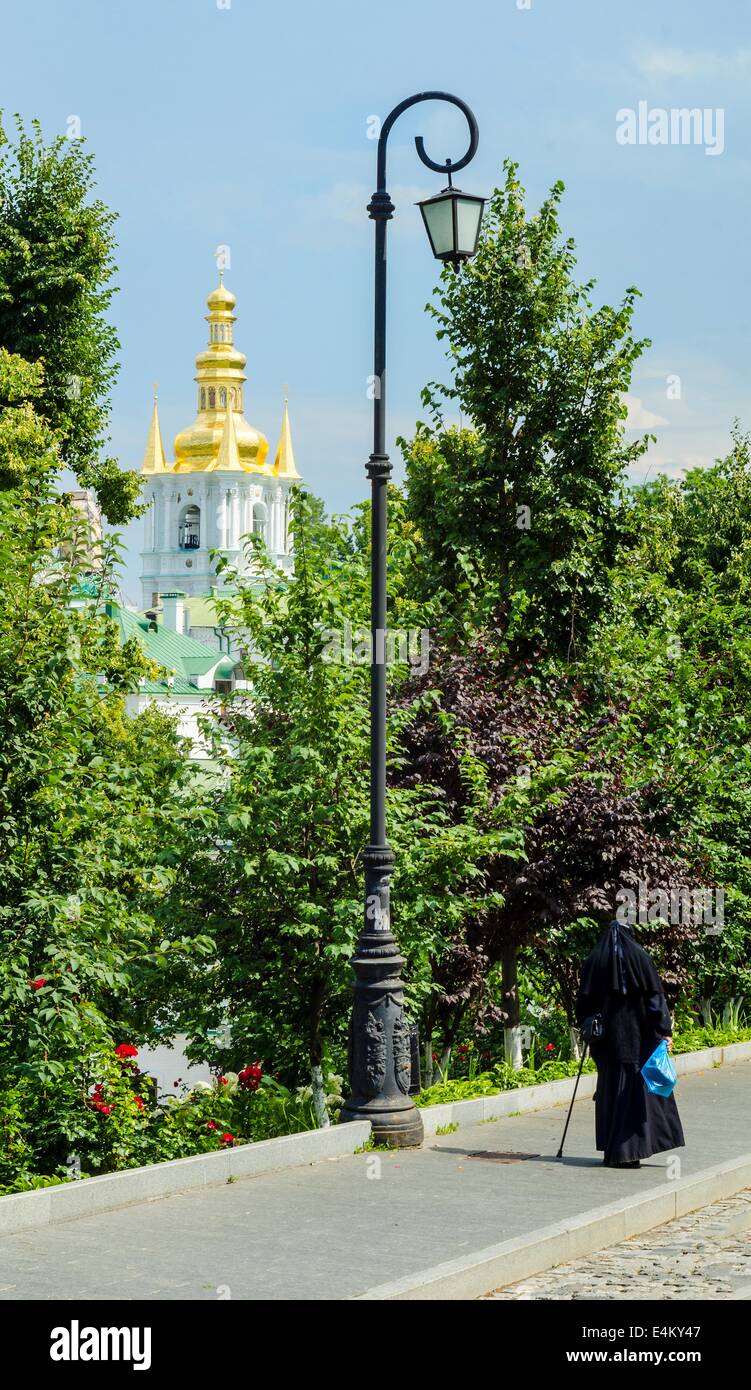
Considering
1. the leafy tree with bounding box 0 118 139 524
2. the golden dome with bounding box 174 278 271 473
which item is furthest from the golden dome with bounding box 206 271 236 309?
the leafy tree with bounding box 0 118 139 524

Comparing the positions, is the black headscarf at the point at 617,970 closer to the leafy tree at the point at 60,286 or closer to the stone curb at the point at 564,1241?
the stone curb at the point at 564,1241

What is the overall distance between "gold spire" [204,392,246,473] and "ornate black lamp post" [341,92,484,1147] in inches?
5790

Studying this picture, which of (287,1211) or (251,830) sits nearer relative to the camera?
(287,1211)

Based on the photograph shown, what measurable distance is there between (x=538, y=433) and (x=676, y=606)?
405 cm

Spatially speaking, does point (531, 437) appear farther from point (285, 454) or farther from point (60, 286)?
point (285, 454)

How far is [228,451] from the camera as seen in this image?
158125 mm

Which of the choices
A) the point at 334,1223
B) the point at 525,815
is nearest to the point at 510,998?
the point at 525,815

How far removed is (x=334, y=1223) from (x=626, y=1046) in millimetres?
2905

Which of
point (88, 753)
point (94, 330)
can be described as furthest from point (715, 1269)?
point (94, 330)

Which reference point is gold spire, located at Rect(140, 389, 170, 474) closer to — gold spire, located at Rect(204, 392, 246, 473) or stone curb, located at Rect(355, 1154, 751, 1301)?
gold spire, located at Rect(204, 392, 246, 473)

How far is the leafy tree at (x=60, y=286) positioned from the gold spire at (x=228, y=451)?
133 meters

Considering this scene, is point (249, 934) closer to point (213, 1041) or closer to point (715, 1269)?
point (213, 1041)

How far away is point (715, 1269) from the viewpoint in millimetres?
8656

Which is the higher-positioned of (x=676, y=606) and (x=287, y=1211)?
(x=676, y=606)
